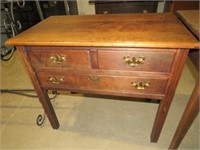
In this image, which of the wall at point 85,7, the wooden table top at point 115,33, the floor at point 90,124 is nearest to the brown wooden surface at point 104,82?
the wooden table top at point 115,33

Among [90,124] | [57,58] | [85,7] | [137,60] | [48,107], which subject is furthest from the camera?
[85,7]

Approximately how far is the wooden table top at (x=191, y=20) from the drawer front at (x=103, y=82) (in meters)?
0.28

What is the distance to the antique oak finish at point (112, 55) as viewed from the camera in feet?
2.45

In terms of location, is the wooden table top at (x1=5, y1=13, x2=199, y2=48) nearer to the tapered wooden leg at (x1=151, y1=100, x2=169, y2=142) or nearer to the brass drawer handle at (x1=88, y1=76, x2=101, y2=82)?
the brass drawer handle at (x1=88, y1=76, x2=101, y2=82)

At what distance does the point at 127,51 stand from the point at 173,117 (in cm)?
97

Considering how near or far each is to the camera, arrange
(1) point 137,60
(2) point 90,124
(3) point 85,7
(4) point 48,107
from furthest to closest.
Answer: (3) point 85,7
(2) point 90,124
(4) point 48,107
(1) point 137,60

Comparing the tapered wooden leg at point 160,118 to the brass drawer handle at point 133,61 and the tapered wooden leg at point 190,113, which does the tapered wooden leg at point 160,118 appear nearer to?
the tapered wooden leg at point 190,113

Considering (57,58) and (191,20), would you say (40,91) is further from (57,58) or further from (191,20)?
(191,20)

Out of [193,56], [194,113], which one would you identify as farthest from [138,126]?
[193,56]

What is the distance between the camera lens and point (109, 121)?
4.60 feet

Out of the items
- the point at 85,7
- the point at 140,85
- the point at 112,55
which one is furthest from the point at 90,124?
the point at 85,7

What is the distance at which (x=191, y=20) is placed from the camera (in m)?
0.87

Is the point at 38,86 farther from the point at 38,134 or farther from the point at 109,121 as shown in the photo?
the point at 109,121

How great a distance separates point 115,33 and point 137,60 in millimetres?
193
